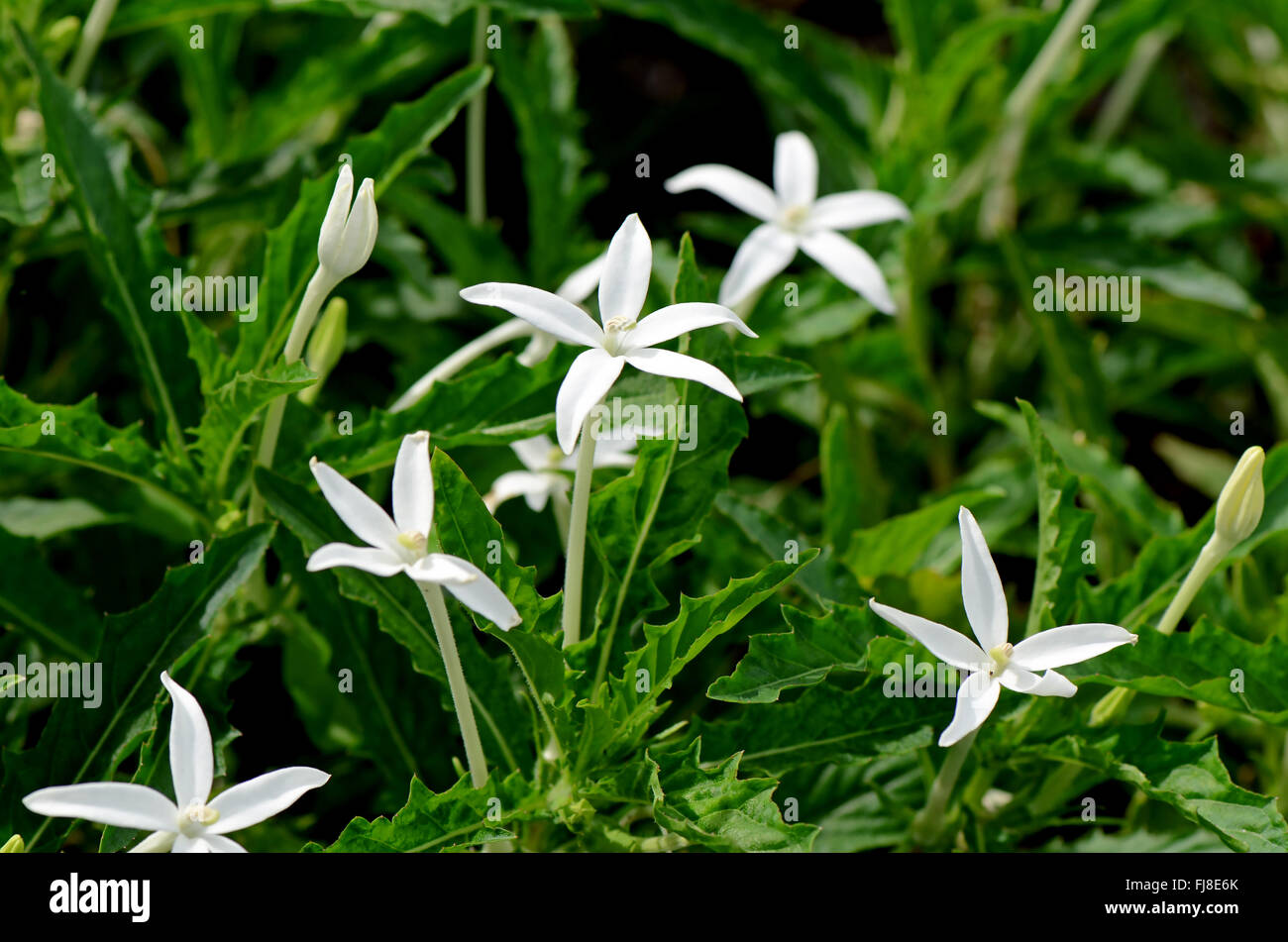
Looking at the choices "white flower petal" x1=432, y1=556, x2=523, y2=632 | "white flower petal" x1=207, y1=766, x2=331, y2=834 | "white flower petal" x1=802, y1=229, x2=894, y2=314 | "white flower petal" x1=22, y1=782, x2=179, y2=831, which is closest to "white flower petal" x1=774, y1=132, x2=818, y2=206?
"white flower petal" x1=802, y1=229, x2=894, y2=314

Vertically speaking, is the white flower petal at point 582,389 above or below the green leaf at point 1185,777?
above

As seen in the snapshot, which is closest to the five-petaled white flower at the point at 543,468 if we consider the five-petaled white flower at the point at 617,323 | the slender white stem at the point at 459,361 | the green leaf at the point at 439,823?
the slender white stem at the point at 459,361

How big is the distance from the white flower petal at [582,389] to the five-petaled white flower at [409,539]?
0.15 metres

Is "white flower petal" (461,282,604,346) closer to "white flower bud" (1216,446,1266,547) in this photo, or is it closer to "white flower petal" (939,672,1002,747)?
"white flower petal" (939,672,1002,747)

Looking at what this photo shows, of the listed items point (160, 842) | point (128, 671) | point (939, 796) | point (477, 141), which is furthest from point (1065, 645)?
point (477, 141)

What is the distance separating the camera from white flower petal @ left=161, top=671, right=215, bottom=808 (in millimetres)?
1269

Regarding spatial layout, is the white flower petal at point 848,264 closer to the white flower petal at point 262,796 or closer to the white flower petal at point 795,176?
the white flower petal at point 795,176

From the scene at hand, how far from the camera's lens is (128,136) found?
2678mm

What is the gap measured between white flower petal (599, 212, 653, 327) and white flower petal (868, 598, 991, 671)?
0.45m

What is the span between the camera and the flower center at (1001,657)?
1.37m

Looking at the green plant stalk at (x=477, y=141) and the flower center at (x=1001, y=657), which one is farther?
the green plant stalk at (x=477, y=141)

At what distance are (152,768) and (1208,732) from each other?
1.66m

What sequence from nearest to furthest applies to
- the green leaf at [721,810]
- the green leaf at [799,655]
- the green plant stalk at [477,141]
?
1. the green leaf at [721,810]
2. the green leaf at [799,655]
3. the green plant stalk at [477,141]

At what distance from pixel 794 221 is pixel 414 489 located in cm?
106
